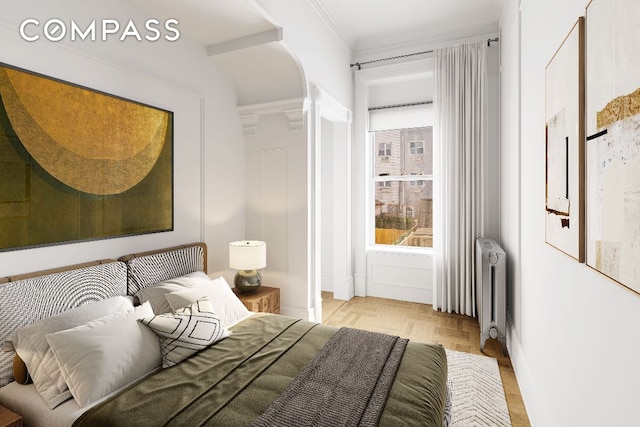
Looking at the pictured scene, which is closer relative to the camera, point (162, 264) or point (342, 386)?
point (342, 386)

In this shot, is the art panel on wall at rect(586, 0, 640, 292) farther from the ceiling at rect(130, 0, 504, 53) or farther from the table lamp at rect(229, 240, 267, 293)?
the table lamp at rect(229, 240, 267, 293)

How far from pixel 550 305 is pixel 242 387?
158 cm

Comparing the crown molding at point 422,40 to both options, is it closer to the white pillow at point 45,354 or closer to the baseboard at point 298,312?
the baseboard at point 298,312

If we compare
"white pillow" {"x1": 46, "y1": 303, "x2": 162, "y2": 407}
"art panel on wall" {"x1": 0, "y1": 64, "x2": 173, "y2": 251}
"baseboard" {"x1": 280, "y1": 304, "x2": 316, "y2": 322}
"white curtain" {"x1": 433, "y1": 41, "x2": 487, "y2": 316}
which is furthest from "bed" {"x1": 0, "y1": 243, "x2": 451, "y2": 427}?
"white curtain" {"x1": 433, "y1": 41, "x2": 487, "y2": 316}

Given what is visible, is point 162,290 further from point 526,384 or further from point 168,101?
point 526,384

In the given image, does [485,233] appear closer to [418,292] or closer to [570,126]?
[418,292]

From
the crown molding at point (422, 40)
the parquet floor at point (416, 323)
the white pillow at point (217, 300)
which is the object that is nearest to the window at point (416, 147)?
the crown molding at point (422, 40)

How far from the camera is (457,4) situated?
3402mm

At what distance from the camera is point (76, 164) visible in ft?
6.39

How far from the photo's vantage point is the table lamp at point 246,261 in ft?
9.03

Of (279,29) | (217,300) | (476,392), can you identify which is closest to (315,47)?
(279,29)

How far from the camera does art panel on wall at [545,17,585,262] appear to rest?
1.21 meters

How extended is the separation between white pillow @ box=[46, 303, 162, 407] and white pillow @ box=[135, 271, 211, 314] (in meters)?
0.38

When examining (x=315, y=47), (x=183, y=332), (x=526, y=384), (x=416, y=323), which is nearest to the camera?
(x=183, y=332)
